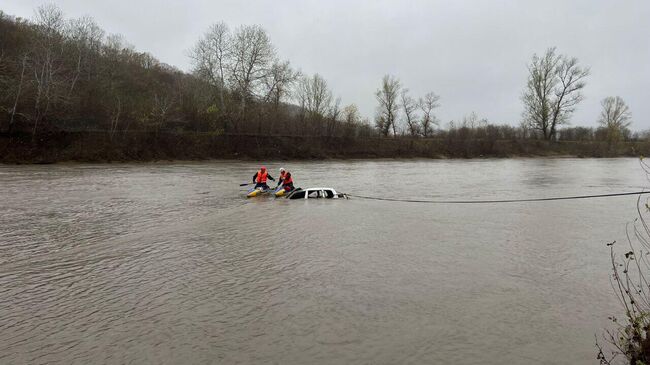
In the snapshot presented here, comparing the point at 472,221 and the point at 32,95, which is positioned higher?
the point at 32,95

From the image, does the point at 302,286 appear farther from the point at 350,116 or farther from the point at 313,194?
the point at 350,116

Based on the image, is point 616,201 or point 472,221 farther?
point 616,201

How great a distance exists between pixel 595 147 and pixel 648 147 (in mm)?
7180

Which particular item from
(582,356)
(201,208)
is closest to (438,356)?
(582,356)

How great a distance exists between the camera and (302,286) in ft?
22.7

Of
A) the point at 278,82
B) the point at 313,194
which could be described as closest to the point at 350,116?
the point at 278,82

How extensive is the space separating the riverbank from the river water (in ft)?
82.2

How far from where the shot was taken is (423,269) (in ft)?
25.7

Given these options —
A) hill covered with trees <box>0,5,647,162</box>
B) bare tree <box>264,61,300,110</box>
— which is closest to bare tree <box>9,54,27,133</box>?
hill covered with trees <box>0,5,647,162</box>

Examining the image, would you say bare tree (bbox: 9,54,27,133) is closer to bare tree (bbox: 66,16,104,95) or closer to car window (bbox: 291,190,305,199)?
bare tree (bbox: 66,16,104,95)

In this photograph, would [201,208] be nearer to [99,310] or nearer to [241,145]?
[99,310]

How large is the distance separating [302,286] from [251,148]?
47276mm

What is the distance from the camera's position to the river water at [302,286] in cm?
481

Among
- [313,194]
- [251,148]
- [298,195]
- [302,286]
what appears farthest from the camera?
[251,148]
